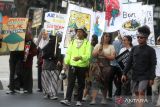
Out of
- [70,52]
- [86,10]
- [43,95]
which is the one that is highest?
[86,10]

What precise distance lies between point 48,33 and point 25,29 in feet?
1.98

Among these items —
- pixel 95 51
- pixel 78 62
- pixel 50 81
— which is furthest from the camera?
pixel 50 81

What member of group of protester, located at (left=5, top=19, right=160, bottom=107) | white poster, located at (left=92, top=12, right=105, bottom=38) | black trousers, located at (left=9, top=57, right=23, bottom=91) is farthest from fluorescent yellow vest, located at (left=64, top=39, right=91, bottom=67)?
black trousers, located at (left=9, top=57, right=23, bottom=91)

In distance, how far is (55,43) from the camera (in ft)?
44.3

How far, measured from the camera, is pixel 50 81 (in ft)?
43.5

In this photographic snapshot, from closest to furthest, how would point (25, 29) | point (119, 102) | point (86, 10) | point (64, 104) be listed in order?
point (119, 102), point (64, 104), point (86, 10), point (25, 29)

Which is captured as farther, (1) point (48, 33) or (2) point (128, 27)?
(1) point (48, 33)

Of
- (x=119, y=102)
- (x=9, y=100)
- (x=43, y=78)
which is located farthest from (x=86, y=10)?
(x=119, y=102)

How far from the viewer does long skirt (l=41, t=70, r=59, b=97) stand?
13.3 m

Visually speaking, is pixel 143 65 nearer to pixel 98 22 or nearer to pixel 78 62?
pixel 78 62

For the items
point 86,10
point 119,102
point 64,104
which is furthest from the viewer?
point 86,10

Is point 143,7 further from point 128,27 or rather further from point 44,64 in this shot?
point 44,64

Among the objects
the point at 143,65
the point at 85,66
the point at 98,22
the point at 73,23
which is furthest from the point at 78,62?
the point at 143,65

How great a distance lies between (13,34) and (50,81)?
5.26 ft
